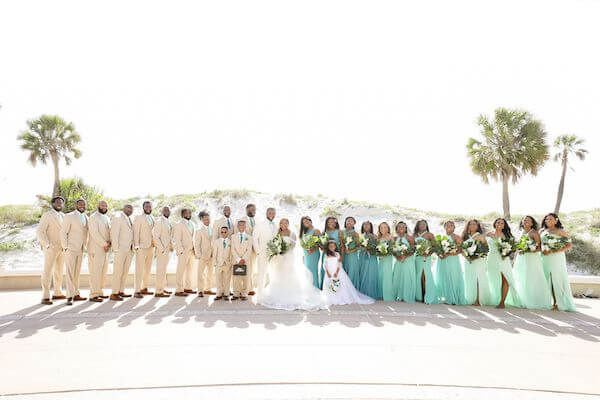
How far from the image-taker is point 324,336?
659cm

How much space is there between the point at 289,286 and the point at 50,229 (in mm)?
5868

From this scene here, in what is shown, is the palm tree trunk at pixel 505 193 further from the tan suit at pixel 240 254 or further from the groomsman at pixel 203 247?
the groomsman at pixel 203 247

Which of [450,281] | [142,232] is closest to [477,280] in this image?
[450,281]

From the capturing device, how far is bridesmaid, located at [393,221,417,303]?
10055 millimetres

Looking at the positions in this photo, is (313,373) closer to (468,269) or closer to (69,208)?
(468,269)

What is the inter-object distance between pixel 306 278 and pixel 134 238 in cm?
450

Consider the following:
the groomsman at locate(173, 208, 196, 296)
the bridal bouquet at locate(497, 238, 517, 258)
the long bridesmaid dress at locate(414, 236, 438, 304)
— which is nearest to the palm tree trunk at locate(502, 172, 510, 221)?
the bridal bouquet at locate(497, 238, 517, 258)

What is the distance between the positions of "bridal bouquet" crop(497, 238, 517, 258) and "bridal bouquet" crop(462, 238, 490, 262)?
0.31m

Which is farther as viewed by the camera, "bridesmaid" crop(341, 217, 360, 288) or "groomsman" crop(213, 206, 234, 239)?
"groomsman" crop(213, 206, 234, 239)

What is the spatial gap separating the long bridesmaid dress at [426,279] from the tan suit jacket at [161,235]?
6.41 meters

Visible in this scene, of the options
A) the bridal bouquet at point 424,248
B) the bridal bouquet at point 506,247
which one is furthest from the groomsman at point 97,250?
the bridal bouquet at point 506,247

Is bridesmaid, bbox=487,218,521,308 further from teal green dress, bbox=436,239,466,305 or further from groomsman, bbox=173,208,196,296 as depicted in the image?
groomsman, bbox=173,208,196,296

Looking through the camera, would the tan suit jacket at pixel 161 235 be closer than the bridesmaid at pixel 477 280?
No

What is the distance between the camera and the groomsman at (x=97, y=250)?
9719mm
